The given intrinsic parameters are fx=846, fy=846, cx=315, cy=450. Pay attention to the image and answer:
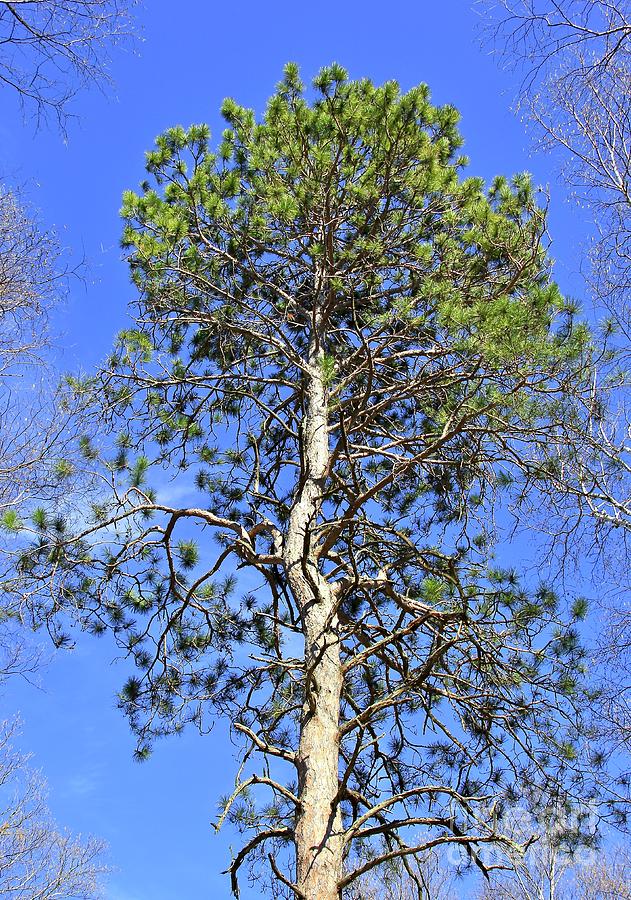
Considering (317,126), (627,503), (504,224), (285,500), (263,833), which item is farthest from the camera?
(285,500)

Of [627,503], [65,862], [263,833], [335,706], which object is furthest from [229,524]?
[65,862]

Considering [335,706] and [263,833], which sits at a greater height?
[335,706]

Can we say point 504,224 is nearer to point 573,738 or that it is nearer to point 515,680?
point 515,680

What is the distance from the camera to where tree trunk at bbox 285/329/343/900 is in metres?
4.74

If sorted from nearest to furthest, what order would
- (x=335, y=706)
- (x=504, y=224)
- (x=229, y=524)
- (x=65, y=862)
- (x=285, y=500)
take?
1. (x=335, y=706)
2. (x=229, y=524)
3. (x=504, y=224)
4. (x=285, y=500)
5. (x=65, y=862)

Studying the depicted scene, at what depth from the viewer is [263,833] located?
500cm

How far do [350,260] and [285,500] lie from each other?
2.40 meters

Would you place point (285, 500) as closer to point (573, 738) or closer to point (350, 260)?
point (350, 260)

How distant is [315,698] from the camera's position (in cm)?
538

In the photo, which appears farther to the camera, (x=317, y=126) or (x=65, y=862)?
(x=65, y=862)

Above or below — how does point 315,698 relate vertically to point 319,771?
above

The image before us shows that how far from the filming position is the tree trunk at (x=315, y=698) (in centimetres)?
474

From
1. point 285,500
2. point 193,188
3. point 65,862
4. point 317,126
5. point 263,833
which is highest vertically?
point 317,126

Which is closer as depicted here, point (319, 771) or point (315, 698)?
point (319, 771)
